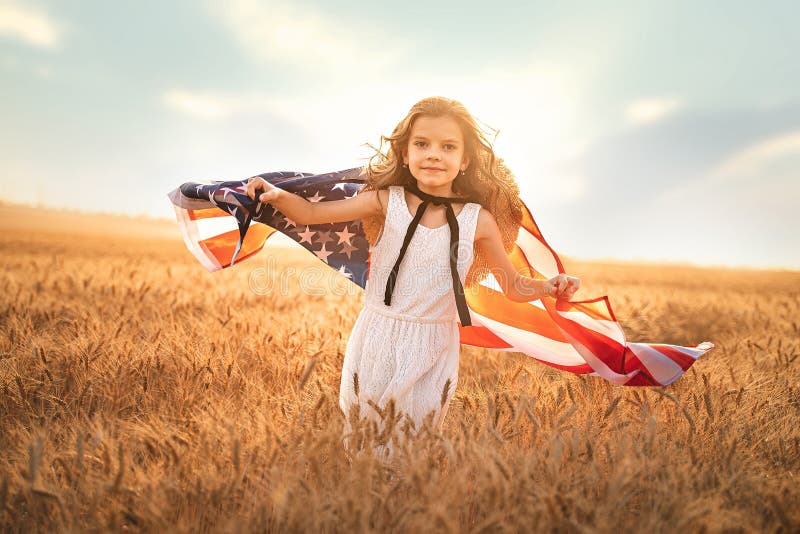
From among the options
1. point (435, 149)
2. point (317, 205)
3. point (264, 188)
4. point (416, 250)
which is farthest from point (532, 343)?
point (264, 188)

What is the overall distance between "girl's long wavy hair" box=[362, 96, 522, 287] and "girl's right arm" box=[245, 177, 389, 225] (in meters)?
0.10

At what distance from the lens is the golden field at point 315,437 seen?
1.63 metres

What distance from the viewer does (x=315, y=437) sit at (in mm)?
2078

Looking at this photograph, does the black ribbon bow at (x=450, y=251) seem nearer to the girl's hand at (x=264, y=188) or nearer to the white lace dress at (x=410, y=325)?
the white lace dress at (x=410, y=325)

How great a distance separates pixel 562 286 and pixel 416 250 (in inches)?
32.9

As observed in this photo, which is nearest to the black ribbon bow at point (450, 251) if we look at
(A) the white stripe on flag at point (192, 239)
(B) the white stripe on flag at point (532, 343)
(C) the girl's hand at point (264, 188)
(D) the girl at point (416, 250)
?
(D) the girl at point (416, 250)

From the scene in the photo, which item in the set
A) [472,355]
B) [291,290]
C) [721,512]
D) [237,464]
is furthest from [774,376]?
[291,290]

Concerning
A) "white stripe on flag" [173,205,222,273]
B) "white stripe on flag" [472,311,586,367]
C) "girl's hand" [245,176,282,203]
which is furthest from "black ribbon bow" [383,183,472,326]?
"white stripe on flag" [173,205,222,273]

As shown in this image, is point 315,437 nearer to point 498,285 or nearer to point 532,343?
point 498,285

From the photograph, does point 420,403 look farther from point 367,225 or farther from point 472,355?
point 472,355

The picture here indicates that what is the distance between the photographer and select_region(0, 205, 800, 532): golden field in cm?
163

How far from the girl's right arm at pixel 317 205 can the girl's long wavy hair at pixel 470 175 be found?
0.10 meters

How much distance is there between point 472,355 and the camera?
14.8ft

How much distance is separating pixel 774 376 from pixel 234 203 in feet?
13.3
